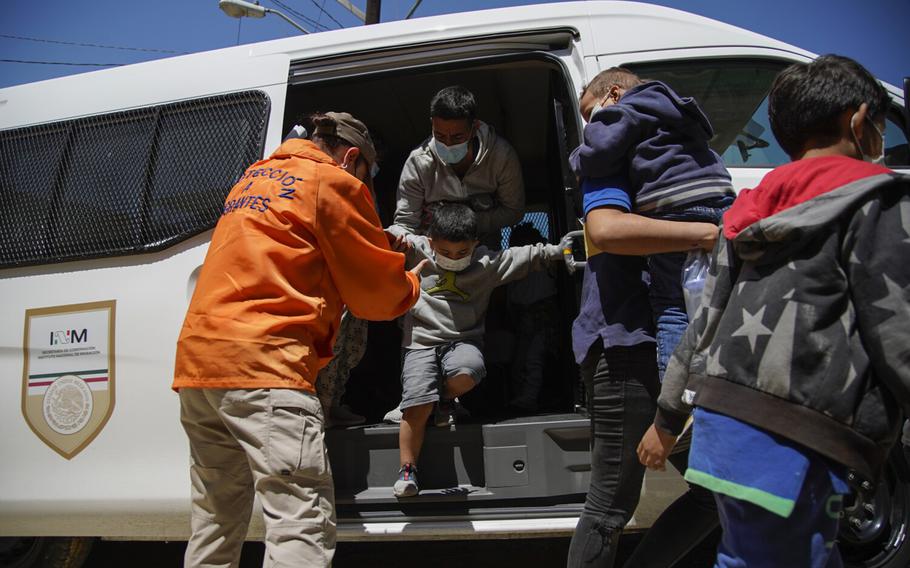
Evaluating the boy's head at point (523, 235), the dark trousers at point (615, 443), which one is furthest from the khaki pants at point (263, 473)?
the boy's head at point (523, 235)

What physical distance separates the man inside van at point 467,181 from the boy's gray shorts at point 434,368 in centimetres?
63

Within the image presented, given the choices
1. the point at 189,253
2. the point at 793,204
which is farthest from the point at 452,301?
the point at 793,204

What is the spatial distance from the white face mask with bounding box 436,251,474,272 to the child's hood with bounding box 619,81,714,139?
1.12 m

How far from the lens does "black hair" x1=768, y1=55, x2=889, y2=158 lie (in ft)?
4.47

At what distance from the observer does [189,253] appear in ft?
8.83

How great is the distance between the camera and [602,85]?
2.07 metres

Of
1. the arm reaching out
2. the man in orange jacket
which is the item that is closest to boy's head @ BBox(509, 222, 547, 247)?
the man in orange jacket

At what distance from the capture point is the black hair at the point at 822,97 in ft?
4.47

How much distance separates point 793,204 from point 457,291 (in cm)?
177

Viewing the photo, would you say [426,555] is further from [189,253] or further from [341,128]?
[341,128]

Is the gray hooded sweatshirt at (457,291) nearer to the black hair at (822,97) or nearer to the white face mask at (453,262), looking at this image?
the white face mask at (453,262)

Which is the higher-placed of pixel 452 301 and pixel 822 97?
pixel 822 97

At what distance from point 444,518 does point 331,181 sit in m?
1.29

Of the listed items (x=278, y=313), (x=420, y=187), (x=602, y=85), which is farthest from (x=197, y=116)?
(x=602, y=85)
